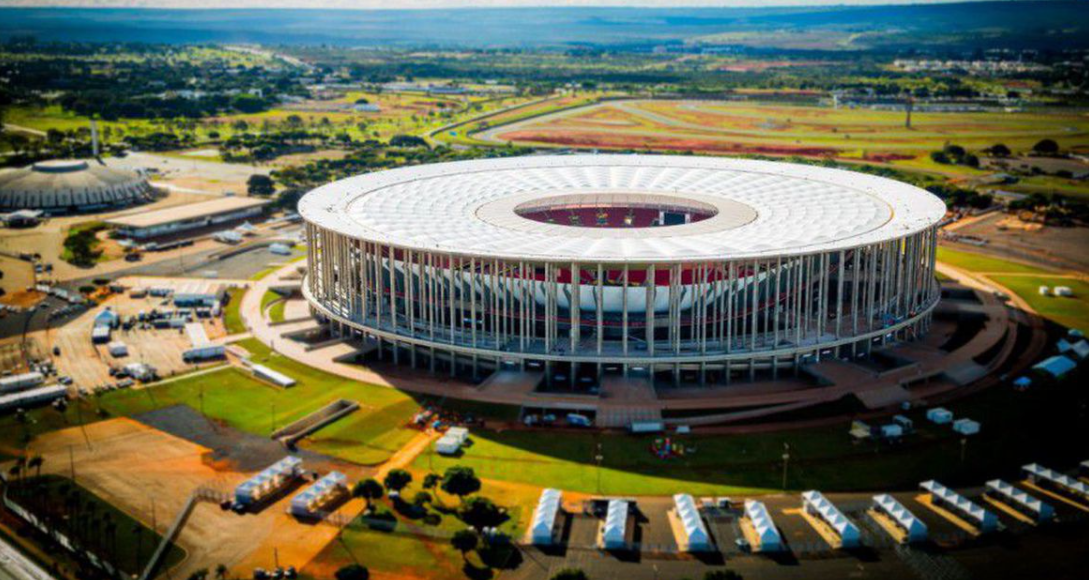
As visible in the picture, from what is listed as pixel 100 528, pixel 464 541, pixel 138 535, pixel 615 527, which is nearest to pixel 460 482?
pixel 464 541

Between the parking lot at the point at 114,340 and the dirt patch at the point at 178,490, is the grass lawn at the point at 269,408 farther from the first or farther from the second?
the parking lot at the point at 114,340

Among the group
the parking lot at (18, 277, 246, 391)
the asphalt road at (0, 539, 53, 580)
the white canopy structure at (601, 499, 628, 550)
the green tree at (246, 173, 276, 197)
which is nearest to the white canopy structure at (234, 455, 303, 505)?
the asphalt road at (0, 539, 53, 580)

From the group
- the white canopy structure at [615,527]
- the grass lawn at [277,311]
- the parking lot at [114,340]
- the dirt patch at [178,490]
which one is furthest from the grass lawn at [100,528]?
the grass lawn at [277,311]

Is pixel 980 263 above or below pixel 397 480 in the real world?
above

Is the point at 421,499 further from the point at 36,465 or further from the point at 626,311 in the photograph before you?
the point at 36,465

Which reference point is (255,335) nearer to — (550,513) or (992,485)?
(550,513)
